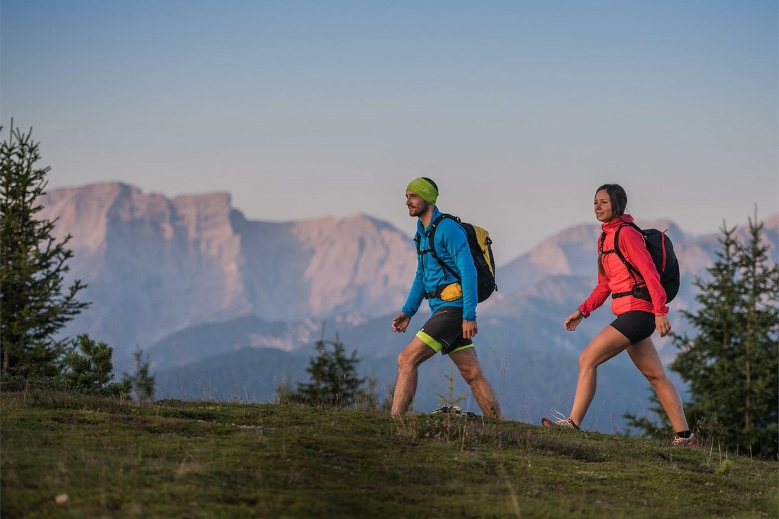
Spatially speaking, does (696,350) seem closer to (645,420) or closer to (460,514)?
(645,420)

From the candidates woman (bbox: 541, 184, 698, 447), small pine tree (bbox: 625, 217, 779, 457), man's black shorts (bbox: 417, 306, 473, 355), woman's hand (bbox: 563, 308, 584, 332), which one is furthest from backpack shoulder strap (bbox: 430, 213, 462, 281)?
small pine tree (bbox: 625, 217, 779, 457)

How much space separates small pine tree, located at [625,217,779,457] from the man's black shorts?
1122 centimetres

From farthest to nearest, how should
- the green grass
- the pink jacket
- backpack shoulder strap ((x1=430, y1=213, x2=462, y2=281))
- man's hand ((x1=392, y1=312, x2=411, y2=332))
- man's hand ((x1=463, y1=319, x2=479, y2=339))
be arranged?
man's hand ((x1=392, y1=312, x2=411, y2=332)) < the pink jacket < backpack shoulder strap ((x1=430, y1=213, x2=462, y2=281)) < man's hand ((x1=463, y1=319, x2=479, y2=339)) < the green grass

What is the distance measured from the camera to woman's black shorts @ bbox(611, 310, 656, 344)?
1038 centimetres

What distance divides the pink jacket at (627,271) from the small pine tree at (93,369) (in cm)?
657

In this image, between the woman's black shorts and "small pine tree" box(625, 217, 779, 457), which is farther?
"small pine tree" box(625, 217, 779, 457)

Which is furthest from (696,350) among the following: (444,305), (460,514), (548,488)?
(460,514)

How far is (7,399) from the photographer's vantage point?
9438 mm

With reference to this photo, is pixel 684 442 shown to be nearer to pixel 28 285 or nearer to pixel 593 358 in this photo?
pixel 593 358

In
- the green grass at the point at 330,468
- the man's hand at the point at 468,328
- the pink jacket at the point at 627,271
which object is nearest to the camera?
the green grass at the point at 330,468

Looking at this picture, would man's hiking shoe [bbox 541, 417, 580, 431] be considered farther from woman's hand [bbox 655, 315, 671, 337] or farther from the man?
woman's hand [bbox 655, 315, 671, 337]

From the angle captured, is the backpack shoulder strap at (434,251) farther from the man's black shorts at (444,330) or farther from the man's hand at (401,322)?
the man's hand at (401,322)

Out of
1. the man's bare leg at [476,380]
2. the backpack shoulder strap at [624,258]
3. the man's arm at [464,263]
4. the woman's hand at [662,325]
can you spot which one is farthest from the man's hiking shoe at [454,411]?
the backpack shoulder strap at [624,258]

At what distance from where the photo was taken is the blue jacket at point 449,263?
9820 mm
